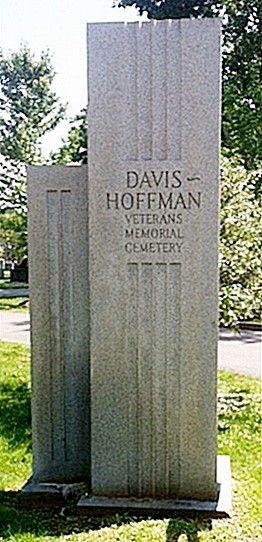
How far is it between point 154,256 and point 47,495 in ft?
5.47

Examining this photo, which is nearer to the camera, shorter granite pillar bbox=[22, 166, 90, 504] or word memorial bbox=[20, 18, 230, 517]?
word memorial bbox=[20, 18, 230, 517]

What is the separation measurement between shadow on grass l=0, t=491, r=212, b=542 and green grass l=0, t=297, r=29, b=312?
15509mm

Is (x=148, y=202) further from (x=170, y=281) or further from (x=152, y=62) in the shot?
(x=152, y=62)

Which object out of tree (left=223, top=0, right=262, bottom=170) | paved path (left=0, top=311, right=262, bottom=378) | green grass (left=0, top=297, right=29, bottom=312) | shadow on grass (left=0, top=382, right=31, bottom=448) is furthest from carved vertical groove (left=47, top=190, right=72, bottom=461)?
green grass (left=0, top=297, right=29, bottom=312)

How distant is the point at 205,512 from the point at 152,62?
270 cm

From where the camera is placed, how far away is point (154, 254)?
14.8ft

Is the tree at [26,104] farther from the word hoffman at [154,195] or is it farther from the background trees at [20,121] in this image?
the word hoffman at [154,195]

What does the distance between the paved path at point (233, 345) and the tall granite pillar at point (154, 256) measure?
18.9ft

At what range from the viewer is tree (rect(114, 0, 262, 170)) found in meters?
14.0

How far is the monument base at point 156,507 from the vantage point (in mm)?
4410

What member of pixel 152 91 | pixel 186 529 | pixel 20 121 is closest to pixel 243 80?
pixel 152 91

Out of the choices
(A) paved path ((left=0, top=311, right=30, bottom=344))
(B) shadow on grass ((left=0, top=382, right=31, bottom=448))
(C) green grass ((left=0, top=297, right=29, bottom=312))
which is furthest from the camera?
(C) green grass ((left=0, top=297, right=29, bottom=312))

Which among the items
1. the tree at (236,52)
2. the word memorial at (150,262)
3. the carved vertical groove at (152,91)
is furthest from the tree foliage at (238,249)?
the tree at (236,52)

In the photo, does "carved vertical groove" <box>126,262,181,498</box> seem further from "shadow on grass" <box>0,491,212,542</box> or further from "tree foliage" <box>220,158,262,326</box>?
"tree foliage" <box>220,158,262,326</box>
